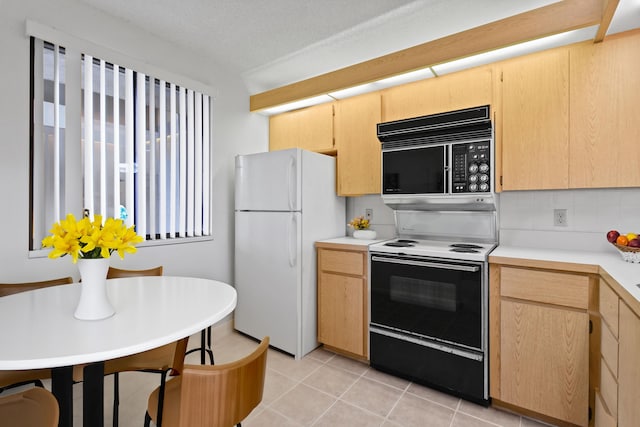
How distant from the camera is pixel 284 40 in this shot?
2.68 m

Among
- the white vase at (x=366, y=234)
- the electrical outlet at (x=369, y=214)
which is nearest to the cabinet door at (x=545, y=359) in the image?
the white vase at (x=366, y=234)

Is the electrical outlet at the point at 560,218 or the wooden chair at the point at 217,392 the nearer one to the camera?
the wooden chair at the point at 217,392

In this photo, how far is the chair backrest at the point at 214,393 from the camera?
3.04 feet

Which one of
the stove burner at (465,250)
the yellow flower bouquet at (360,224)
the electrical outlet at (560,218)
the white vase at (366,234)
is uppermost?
the electrical outlet at (560,218)

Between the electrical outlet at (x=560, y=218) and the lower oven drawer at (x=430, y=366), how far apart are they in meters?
1.15

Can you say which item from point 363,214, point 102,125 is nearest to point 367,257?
point 363,214

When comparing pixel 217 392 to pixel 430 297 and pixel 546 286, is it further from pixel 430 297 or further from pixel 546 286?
pixel 546 286

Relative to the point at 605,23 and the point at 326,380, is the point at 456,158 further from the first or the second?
the point at 326,380

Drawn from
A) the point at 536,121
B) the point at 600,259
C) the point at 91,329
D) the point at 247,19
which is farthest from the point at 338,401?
the point at 247,19

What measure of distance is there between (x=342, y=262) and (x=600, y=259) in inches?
65.0

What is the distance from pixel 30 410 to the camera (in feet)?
3.48

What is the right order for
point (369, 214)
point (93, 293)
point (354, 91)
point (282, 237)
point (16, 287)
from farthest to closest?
point (369, 214), point (354, 91), point (282, 237), point (16, 287), point (93, 293)

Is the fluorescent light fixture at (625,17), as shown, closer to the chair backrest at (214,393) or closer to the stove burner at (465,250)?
the stove burner at (465,250)

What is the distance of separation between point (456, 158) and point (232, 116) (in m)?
2.22
